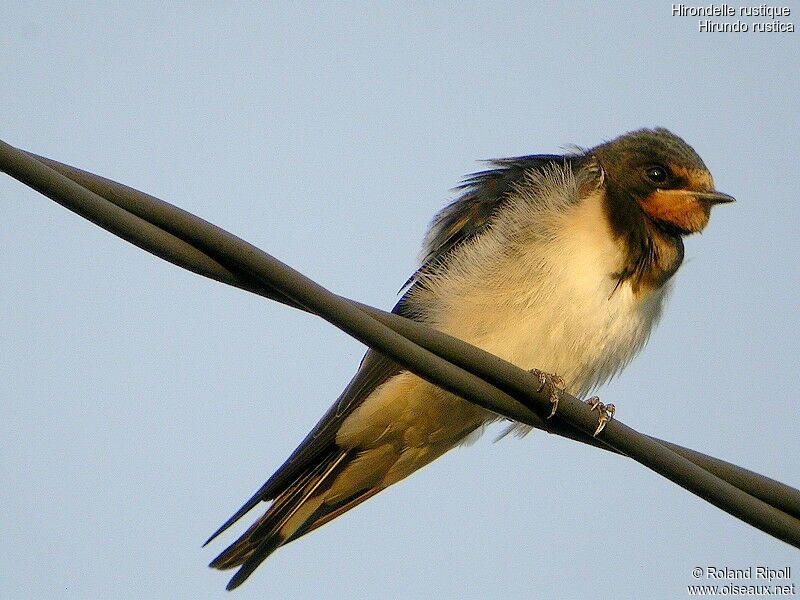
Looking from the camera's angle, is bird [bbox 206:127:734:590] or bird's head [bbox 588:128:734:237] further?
bird's head [bbox 588:128:734:237]

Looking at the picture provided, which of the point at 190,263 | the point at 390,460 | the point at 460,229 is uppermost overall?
the point at 460,229

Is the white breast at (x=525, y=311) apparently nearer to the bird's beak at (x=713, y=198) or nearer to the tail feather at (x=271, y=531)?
the tail feather at (x=271, y=531)

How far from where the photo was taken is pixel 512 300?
14.8 feet

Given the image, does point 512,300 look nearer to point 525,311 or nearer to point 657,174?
point 525,311

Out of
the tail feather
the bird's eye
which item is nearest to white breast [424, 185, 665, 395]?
the bird's eye

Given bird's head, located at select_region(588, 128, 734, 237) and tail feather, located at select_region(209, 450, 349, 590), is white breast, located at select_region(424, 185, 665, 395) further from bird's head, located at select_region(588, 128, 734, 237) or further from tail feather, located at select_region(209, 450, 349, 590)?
tail feather, located at select_region(209, 450, 349, 590)

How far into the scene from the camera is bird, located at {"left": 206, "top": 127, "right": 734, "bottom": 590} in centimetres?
446

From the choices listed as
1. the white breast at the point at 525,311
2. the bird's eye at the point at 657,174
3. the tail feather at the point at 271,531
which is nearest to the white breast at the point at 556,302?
the white breast at the point at 525,311

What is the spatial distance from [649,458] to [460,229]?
2.27 m

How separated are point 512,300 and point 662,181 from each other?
1.14 m

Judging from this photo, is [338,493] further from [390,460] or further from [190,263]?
[190,263]

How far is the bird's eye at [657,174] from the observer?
5152mm

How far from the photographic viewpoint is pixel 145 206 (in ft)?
8.20

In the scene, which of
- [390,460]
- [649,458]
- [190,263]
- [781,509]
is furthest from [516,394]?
[390,460]
